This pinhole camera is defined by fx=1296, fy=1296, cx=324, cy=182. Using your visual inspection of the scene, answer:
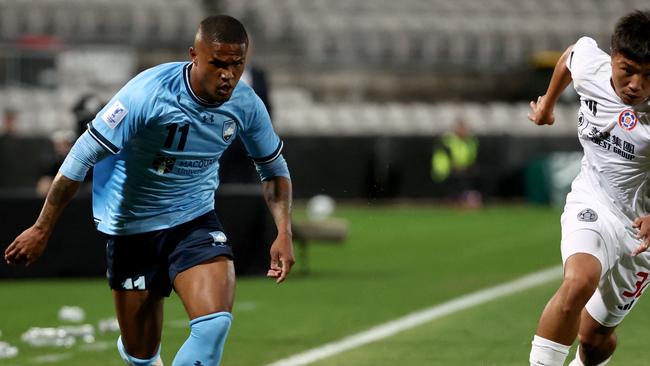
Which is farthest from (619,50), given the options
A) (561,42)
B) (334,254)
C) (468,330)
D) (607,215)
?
(561,42)

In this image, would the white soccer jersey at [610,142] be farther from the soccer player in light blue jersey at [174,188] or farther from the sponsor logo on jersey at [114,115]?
Answer: the sponsor logo on jersey at [114,115]

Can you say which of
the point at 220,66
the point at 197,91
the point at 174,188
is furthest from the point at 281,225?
the point at 220,66

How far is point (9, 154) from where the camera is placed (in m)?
26.0

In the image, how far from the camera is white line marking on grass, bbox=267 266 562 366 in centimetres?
870

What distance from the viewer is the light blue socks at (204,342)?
18.8ft

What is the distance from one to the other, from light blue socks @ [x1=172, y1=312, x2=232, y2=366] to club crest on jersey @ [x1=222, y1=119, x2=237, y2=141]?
0.86 m

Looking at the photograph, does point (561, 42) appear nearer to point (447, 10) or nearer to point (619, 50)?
point (447, 10)

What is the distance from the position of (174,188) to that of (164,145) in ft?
0.98

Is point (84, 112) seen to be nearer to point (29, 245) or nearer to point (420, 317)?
point (420, 317)

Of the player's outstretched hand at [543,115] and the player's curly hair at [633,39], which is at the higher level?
the player's curly hair at [633,39]

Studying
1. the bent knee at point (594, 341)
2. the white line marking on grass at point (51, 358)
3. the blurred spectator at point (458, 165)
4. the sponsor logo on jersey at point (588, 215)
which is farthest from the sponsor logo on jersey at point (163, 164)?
the blurred spectator at point (458, 165)

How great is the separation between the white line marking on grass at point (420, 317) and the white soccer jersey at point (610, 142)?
260 centimetres

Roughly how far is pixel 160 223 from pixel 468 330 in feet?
13.8

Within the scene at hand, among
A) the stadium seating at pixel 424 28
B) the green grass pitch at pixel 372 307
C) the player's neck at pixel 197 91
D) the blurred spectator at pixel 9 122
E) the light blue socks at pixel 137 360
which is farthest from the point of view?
the stadium seating at pixel 424 28
